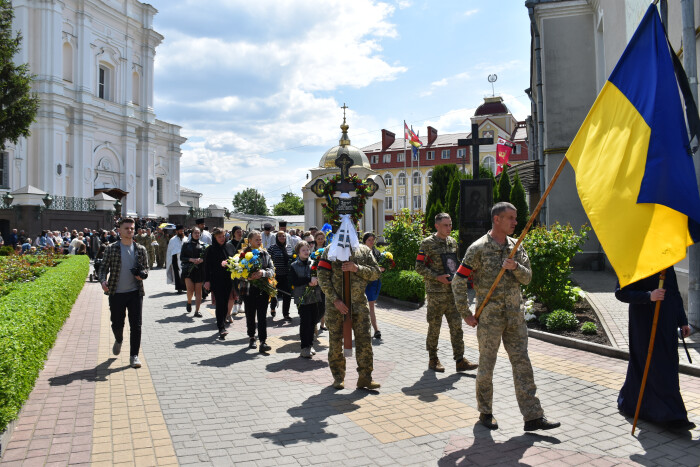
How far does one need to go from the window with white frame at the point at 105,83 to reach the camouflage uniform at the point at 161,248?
2294 cm

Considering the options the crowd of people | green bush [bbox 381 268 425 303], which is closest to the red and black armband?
the crowd of people

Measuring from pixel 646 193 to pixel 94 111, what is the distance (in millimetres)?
41752

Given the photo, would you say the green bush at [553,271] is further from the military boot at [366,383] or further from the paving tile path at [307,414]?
the military boot at [366,383]

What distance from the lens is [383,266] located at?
39.6 feet

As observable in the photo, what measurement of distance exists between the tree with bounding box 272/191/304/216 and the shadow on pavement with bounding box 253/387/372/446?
106676 mm

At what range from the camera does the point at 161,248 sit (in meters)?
24.0

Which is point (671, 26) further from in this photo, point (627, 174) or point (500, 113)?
point (500, 113)

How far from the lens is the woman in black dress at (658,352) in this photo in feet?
16.0

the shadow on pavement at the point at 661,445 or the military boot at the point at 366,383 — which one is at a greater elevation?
the military boot at the point at 366,383

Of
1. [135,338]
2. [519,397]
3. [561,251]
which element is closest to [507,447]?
[519,397]

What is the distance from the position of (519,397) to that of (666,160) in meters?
2.51

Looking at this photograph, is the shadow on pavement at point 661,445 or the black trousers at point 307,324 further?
→ the black trousers at point 307,324

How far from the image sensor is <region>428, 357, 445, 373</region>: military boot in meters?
7.14

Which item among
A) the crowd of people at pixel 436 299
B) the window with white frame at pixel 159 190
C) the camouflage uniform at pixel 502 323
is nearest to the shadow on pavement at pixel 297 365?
the crowd of people at pixel 436 299
